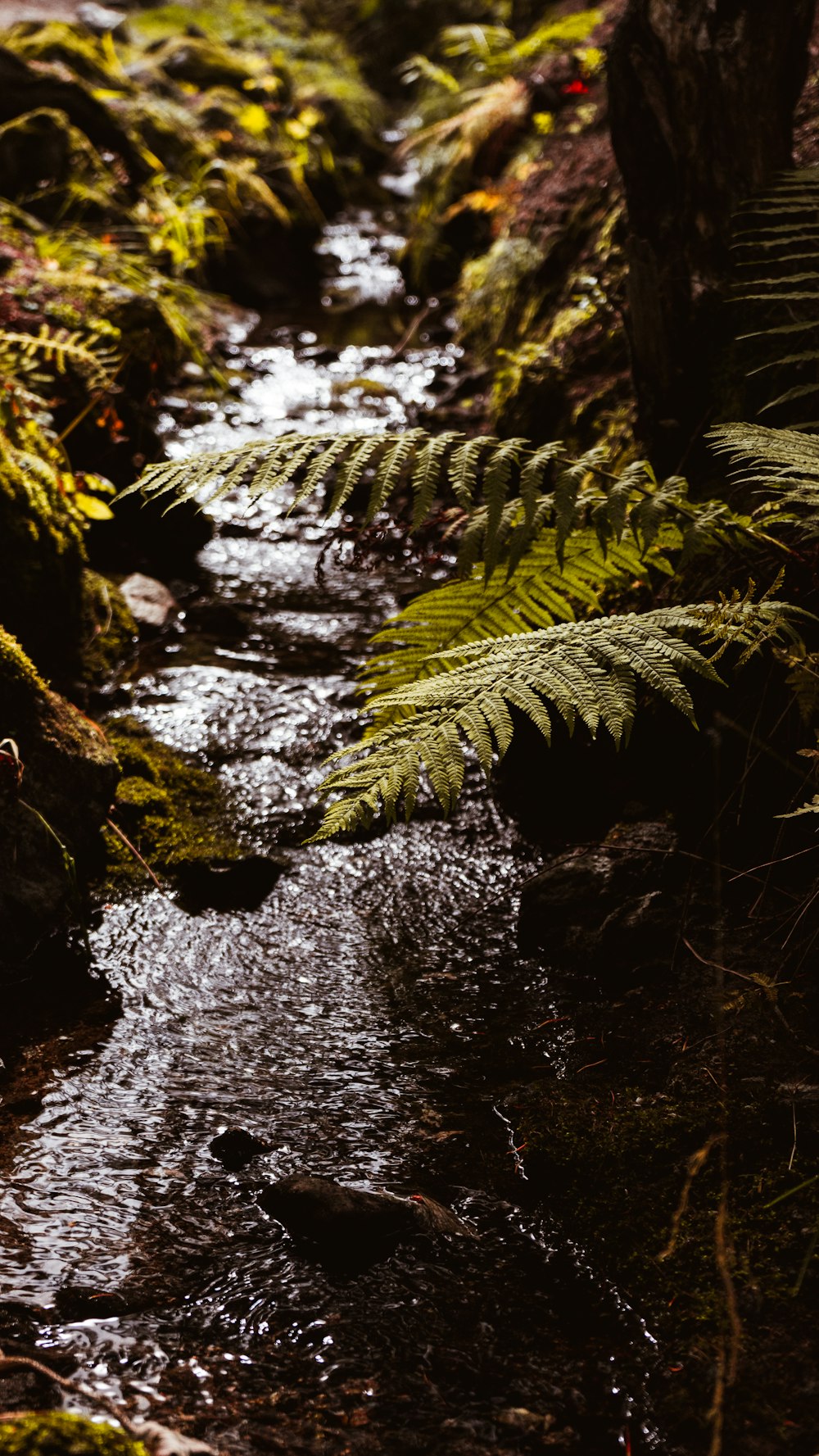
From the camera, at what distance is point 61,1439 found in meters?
1.19

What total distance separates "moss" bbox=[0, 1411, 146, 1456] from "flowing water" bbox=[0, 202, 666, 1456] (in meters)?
0.29

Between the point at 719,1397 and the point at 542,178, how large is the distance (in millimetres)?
7058

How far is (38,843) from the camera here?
2.70 meters

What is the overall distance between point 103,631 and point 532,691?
240cm

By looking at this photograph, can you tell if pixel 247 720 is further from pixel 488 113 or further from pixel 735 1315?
pixel 488 113

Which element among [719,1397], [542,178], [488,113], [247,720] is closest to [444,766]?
[719,1397]

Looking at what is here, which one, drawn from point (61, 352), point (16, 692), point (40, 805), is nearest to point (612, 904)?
point (40, 805)

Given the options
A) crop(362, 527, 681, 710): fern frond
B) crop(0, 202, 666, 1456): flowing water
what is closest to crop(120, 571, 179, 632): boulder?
crop(0, 202, 666, 1456): flowing water

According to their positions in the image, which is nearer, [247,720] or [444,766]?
[444,766]

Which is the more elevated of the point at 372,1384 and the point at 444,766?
the point at 444,766

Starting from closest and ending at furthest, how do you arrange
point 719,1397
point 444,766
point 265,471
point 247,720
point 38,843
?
point 719,1397
point 444,766
point 265,471
point 38,843
point 247,720

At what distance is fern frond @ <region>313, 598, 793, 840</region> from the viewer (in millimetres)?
2027

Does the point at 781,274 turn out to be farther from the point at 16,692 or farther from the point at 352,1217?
the point at 352,1217

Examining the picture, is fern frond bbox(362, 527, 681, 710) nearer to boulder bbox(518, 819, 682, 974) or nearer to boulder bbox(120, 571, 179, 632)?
boulder bbox(518, 819, 682, 974)
